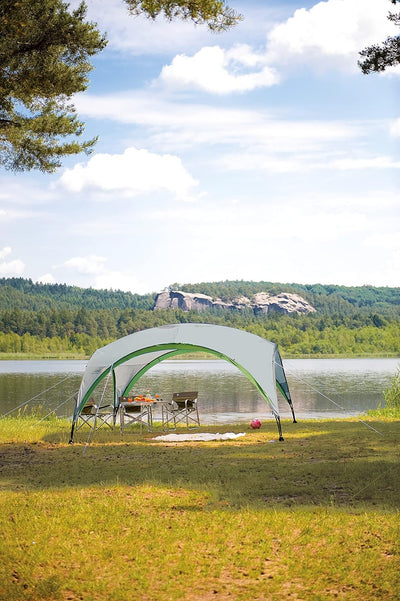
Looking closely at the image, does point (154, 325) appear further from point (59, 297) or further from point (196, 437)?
point (196, 437)

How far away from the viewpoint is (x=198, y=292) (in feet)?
409

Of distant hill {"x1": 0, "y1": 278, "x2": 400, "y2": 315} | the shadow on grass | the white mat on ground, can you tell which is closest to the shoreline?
distant hill {"x1": 0, "y1": 278, "x2": 400, "y2": 315}

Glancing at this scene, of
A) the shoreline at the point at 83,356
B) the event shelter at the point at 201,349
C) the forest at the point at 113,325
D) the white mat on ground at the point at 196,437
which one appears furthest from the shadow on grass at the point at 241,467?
the forest at the point at 113,325

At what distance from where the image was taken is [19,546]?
412cm

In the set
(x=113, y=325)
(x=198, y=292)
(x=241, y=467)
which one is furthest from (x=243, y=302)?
(x=241, y=467)

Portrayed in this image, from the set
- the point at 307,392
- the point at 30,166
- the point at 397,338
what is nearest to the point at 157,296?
the point at 397,338

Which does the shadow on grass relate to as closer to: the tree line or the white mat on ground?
the white mat on ground

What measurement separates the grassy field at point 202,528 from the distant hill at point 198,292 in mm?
83075

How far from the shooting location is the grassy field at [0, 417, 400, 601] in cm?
364

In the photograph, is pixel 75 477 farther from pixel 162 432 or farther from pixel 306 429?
pixel 306 429

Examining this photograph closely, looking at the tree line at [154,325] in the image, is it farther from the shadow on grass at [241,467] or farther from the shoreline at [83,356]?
the shadow on grass at [241,467]

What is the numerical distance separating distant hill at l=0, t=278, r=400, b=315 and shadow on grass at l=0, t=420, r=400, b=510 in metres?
80.9

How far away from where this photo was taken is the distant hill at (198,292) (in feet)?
311

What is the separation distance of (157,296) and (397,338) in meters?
57.4
